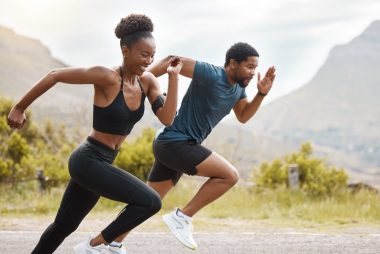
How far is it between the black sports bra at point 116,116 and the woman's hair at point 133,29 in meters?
0.24

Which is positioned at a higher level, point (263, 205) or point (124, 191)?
point (124, 191)

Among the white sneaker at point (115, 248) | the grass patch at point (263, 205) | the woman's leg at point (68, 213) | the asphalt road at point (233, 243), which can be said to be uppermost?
the woman's leg at point (68, 213)

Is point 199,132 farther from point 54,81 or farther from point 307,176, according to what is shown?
point 307,176

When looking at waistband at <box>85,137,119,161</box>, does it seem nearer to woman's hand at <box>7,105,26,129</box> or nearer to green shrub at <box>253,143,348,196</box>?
woman's hand at <box>7,105,26,129</box>

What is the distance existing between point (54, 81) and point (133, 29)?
25.5 inches

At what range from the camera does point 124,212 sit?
Answer: 4.34 metres

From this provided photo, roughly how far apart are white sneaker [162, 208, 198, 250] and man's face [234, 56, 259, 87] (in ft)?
4.06

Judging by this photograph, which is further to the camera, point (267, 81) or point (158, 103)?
point (267, 81)

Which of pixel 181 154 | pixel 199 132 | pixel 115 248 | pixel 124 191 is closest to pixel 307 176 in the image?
pixel 199 132

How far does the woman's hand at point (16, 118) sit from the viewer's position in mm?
4012

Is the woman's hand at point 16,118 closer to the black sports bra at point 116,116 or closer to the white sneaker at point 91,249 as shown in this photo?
the black sports bra at point 116,116

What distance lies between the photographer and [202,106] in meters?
5.13

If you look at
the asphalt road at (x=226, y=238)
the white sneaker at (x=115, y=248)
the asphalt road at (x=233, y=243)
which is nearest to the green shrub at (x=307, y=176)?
the asphalt road at (x=226, y=238)

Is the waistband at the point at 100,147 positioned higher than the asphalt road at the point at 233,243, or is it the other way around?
the waistband at the point at 100,147
